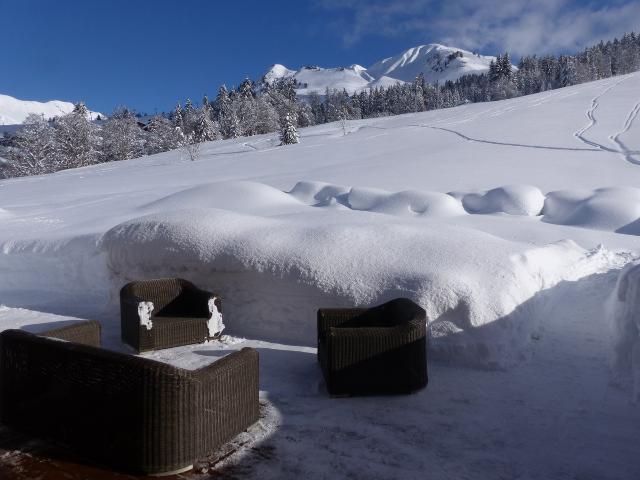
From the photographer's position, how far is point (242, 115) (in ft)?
160

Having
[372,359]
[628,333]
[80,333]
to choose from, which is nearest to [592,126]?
[628,333]

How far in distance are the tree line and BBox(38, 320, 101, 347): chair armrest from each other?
1039 inches

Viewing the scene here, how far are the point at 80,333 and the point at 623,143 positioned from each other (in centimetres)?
2100

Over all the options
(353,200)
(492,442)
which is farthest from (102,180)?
(492,442)

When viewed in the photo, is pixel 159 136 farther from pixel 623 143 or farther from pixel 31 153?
pixel 623 143

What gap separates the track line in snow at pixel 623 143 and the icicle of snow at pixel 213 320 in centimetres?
1586

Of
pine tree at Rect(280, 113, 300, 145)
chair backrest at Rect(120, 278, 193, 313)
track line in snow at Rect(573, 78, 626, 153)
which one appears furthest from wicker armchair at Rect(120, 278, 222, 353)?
pine tree at Rect(280, 113, 300, 145)

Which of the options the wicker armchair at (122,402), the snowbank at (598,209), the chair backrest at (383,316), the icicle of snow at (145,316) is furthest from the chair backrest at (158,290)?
the snowbank at (598,209)

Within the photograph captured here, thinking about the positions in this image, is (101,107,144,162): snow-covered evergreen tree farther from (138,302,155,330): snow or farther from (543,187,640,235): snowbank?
(138,302,155,330): snow

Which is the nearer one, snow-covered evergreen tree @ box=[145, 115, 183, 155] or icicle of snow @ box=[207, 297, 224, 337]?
icicle of snow @ box=[207, 297, 224, 337]

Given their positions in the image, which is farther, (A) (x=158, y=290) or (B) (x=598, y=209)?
(B) (x=598, y=209)

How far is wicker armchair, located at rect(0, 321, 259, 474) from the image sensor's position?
2.65 meters

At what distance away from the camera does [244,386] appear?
10.4 feet

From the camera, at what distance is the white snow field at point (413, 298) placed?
3.09 metres
